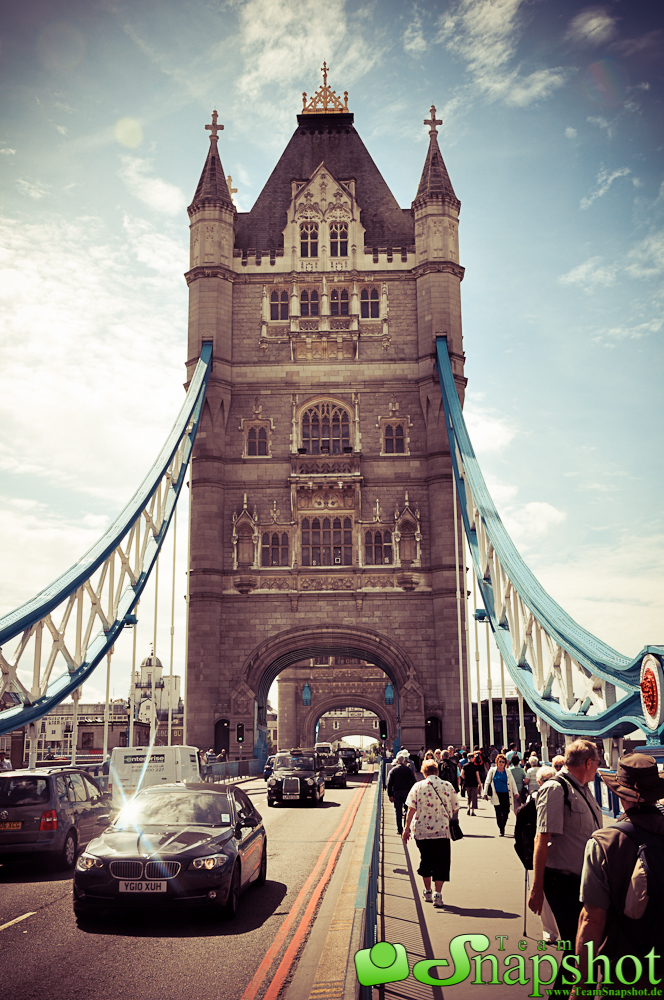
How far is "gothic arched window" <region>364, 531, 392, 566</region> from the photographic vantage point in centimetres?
4169

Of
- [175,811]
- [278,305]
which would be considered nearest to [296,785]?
[175,811]

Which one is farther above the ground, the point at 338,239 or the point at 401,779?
the point at 338,239

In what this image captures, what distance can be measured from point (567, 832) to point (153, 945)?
4.10m

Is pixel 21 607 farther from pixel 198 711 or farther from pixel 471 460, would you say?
pixel 471 460

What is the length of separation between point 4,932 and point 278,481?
34049 millimetres

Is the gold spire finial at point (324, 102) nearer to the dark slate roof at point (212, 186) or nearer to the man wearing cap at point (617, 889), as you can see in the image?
the dark slate roof at point (212, 186)

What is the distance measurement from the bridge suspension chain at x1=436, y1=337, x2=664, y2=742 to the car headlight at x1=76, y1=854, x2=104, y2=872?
28.0ft

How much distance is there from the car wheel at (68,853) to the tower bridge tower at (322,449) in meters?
26.3

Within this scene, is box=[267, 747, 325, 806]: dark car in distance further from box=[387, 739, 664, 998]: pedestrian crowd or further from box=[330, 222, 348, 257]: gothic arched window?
box=[330, 222, 348, 257]: gothic arched window

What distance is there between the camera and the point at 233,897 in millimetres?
9383

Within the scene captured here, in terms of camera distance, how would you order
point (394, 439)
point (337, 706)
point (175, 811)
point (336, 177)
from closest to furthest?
point (175, 811), point (394, 439), point (336, 177), point (337, 706)

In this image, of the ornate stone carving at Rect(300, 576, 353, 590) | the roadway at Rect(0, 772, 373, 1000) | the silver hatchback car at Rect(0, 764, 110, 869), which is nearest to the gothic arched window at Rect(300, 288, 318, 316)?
the ornate stone carving at Rect(300, 576, 353, 590)

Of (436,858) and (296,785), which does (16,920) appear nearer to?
(436,858)

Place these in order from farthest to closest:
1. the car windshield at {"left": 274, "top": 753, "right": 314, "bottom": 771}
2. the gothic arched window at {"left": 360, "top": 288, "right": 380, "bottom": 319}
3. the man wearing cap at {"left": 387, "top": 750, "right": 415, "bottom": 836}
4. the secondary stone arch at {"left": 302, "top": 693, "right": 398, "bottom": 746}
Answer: the secondary stone arch at {"left": 302, "top": 693, "right": 398, "bottom": 746} → the gothic arched window at {"left": 360, "top": 288, "right": 380, "bottom": 319} → the car windshield at {"left": 274, "top": 753, "right": 314, "bottom": 771} → the man wearing cap at {"left": 387, "top": 750, "right": 415, "bottom": 836}
